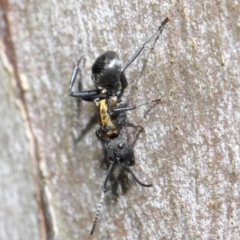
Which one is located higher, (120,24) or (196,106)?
(120,24)

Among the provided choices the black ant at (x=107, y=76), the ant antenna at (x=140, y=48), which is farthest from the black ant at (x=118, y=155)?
the ant antenna at (x=140, y=48)

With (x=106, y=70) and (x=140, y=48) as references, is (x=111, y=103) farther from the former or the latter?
Result: (x=140, y=48)

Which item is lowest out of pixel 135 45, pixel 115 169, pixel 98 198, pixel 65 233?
pixel 65 233

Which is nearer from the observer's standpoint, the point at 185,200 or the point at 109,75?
the point at 185,200

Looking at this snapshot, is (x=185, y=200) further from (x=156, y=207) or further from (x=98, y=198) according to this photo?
(x=98, y=198)

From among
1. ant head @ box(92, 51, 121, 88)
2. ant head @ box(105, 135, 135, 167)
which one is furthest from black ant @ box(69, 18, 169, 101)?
ant head @ box(105, 135, 135, 167)

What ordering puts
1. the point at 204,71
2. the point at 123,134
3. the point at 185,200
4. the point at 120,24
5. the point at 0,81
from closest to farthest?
1. the point at 204,71
2. the point at 185,200
3. the point at 120,24
4. the point at 123,134
5. the point at 0,81

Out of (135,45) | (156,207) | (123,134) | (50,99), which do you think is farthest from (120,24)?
(156,207)

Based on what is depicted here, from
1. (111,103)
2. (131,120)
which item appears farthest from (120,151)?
(111,103)
